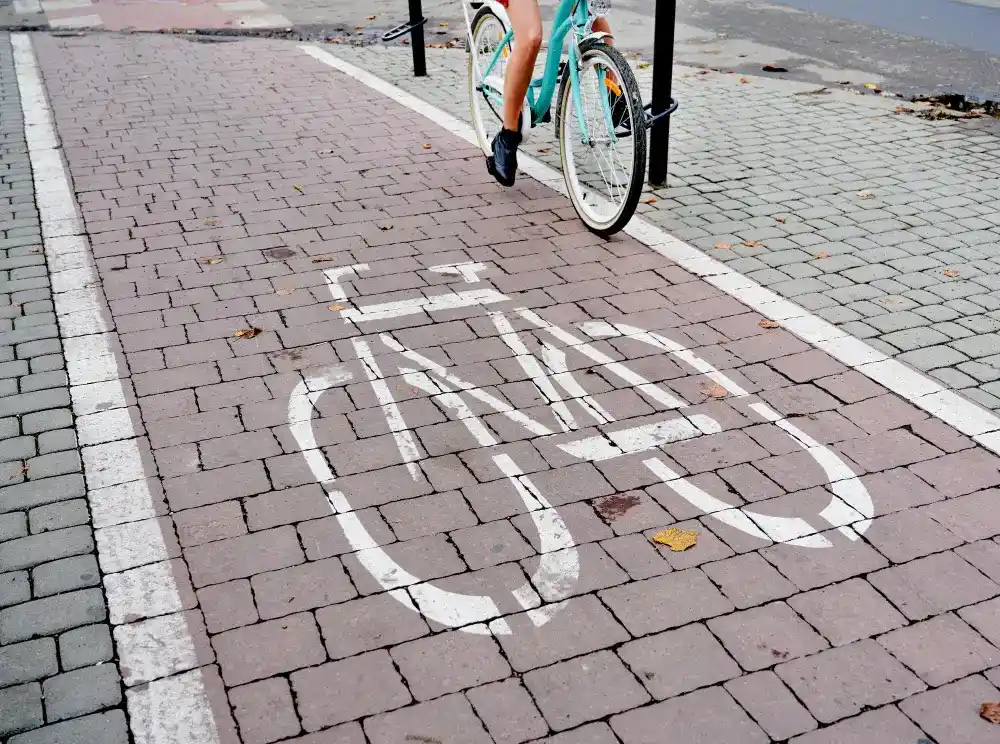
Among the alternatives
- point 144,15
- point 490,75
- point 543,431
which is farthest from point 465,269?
point 144,15

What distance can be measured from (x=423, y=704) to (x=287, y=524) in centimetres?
100

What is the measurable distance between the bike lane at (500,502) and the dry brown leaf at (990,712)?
4 centimetres

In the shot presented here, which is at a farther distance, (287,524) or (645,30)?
(645,30)

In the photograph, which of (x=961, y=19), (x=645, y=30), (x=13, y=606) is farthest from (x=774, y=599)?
(x=961, y=19)

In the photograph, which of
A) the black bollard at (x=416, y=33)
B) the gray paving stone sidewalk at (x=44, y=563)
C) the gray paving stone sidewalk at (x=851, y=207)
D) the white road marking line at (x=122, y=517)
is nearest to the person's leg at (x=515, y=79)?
the gray paving stone sidewalk at (x=851, y=207)

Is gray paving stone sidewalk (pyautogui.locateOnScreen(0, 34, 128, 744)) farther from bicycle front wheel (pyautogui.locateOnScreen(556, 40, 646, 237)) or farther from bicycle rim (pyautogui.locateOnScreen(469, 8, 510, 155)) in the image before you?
bicycle rim (pyautogui.locateOnScreen(469, 8, 510, 155))

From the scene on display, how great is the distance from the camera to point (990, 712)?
2.80 metres

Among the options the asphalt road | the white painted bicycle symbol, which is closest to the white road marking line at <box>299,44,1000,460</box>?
the white painted bicycle symbol

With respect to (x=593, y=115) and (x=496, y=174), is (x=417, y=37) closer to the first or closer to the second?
(x=496, y=174)

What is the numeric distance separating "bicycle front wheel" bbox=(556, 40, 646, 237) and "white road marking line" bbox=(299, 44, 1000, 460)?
10.6 inches

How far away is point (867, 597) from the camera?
3.23m

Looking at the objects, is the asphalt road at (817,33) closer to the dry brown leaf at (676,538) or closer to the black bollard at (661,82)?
the black bollard at (661,82)

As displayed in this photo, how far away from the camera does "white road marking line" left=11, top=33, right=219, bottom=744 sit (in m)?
2.88

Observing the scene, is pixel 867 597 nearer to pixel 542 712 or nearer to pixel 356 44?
pixel 542 712
